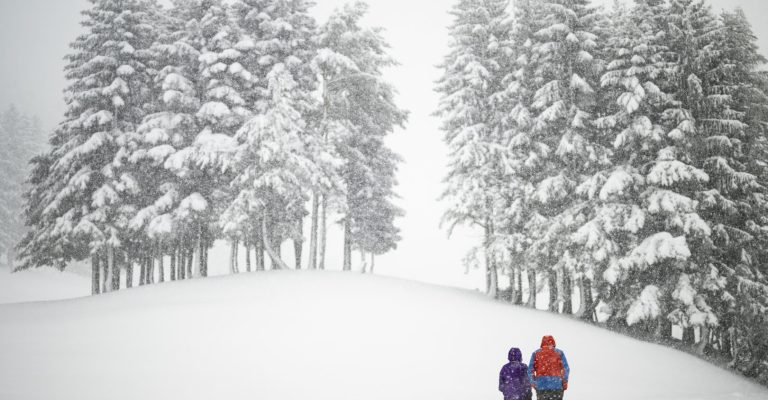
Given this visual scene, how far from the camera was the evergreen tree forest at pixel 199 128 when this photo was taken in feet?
73.6

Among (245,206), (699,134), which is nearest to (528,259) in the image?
(699,134)

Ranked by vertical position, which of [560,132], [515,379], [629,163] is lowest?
[515,379]

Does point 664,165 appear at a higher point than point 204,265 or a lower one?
higher

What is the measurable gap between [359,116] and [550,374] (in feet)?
71.8

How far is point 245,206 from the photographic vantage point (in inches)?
873

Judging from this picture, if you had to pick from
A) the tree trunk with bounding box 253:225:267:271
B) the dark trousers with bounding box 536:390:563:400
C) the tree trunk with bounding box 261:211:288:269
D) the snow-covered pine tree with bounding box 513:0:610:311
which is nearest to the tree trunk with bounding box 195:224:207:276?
the tree trunk with bounding box 253:225:267:271

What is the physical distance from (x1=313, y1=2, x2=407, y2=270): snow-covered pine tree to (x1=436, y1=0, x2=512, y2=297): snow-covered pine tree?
12.3ft

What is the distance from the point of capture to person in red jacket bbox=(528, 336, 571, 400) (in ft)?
26.6

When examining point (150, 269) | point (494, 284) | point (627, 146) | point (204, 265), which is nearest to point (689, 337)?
point (494, 284)

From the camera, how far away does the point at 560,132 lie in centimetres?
2219

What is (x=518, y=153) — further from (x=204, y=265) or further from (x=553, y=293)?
(x=204, y=265)

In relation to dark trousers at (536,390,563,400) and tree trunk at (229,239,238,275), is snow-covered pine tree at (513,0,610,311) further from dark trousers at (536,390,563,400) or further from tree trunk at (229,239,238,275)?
tree trunk at (229,239,238,275)

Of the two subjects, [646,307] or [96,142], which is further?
[96,142]

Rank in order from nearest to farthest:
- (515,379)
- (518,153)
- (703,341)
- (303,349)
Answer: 1. (515,379)
2. (303,349)
3. (703,341)
4. (518,153)
